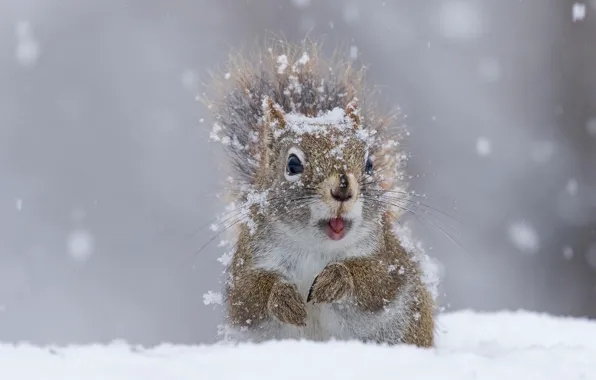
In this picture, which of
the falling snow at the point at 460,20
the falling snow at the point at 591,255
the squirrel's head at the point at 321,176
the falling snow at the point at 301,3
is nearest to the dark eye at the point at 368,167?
the squirrel's head at the point at 321,176

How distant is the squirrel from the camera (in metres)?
2.46

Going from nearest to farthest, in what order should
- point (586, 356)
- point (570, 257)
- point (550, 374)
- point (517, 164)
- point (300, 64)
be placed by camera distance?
point (550, 374)
point (586, 356)
point (300, 64)
point (570, 257)
point (517, 164)

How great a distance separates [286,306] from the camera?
7.93 ft

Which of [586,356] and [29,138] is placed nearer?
[586,356]

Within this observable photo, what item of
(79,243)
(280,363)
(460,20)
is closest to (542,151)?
(460,20)

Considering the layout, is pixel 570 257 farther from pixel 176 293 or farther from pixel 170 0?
pixel 170 0

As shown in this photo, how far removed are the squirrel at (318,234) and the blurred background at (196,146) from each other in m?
3.93

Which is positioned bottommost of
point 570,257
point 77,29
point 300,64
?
point 300,64

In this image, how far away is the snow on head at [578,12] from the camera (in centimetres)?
715

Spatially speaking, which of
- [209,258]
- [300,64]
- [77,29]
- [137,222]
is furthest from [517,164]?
[300,64]

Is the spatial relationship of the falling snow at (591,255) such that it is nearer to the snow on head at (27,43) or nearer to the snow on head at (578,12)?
the snow on head at (578,12)

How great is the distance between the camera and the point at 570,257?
6867 millimetres

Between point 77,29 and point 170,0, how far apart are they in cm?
91

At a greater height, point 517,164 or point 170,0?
point 170,0
